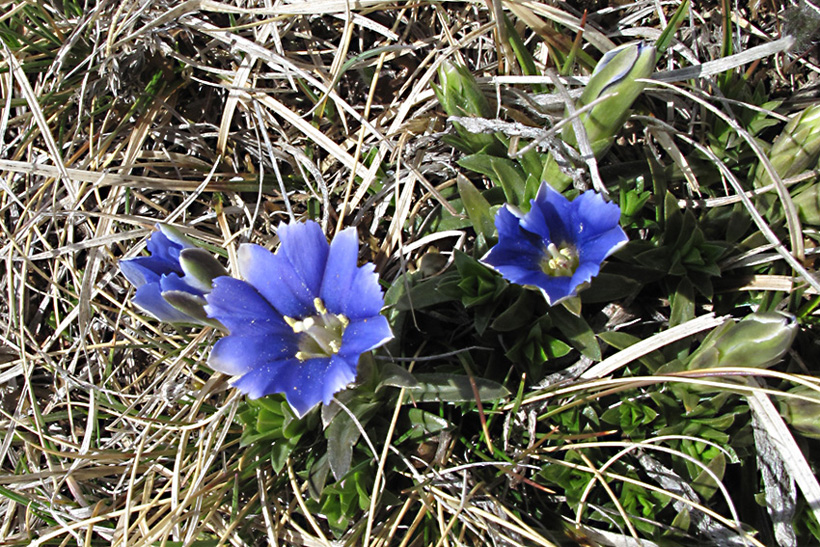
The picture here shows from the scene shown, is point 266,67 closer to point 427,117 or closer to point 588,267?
point 427,117

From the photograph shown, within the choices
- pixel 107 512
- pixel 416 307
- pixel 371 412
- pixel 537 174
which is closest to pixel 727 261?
pixel 537 174

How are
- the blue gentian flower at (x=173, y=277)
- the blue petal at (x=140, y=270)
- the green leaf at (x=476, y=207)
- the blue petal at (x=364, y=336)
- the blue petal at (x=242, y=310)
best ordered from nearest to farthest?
the blue petal at (x=364, y=336) < the blue petal at (x=242, y=310) < the blue gentian flower at (x=173, y=277) < the blue petal at (x=140, y=270) < the green leaf at (x=476, y=207)

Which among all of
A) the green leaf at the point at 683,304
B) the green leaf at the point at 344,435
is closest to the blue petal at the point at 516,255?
the green leaf at the point at 683,304

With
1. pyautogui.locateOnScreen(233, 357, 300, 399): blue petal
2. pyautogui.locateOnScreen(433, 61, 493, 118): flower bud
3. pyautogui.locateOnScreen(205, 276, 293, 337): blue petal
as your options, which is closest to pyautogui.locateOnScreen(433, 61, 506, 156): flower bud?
pyautogui.locateOnScreen(433, 61, 493, 118): flower bud

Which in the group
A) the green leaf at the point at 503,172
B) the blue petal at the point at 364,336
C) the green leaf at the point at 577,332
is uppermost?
the green leaf at the point at 503,172

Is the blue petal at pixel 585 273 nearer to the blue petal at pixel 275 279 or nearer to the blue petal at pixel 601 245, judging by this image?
the blue petal at pixel 601 245

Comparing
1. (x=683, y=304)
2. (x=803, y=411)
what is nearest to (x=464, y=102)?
(x=683, y=304)
